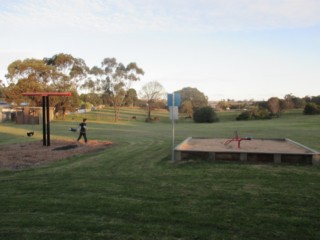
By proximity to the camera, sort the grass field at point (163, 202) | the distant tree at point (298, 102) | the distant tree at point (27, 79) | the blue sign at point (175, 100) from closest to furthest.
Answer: the grass field at point (163, 202), the blue sign at point (175, 100), the distant tree at point (27, 79), the distant tree at point (298, 102)

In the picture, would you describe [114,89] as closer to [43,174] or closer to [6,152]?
[6,152]

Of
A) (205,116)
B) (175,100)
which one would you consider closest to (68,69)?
(205,116)

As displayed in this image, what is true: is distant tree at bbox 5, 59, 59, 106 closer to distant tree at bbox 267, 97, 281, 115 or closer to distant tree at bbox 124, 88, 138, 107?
distant tree at bbox 124, 88, 138, 107

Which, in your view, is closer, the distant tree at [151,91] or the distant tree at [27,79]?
the distant tree at [27,79]

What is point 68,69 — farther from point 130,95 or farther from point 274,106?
point 274,106

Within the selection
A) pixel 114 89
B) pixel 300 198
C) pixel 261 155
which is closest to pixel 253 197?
pixel 300 198

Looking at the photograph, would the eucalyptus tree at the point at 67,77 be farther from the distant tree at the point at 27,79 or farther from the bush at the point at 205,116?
the bush at the point at 205,116

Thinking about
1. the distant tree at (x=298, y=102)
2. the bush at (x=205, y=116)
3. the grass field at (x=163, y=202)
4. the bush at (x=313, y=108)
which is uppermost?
the distant tree at (x=298, y=102)

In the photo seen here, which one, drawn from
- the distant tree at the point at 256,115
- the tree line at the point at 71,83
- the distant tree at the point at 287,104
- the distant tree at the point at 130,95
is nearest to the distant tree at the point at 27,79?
the tree line at the point at 71,83

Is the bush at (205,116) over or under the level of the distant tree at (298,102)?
under

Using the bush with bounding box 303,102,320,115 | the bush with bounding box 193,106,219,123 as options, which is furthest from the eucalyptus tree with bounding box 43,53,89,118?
the bush with bounding box 303,102,320,115

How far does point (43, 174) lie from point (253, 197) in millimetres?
5506

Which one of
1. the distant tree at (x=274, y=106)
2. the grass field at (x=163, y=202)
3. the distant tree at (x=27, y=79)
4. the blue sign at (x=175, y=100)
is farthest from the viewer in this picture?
the distant tree at (x=274, y=106)

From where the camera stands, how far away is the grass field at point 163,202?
4.46m
